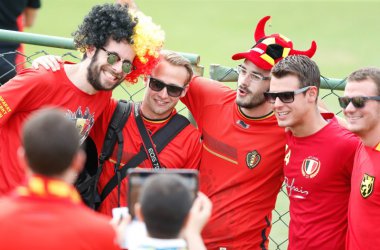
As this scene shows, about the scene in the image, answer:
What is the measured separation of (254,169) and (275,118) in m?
0.40

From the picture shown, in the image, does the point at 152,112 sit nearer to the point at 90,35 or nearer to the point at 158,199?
the point at 90,35

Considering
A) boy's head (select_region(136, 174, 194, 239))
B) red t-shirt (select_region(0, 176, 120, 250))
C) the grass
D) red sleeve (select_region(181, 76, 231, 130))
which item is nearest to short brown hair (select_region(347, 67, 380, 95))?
red sleeve (select_region(181, 76, 231, 130))

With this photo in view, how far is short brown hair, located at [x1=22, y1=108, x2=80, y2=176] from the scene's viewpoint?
3789 millimetres

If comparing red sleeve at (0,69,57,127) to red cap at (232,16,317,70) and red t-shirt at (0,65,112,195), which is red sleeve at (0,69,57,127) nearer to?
red t-shirt at (0,65,112,195)

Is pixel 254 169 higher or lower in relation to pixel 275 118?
lower

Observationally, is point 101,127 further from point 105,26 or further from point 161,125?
point 105,26

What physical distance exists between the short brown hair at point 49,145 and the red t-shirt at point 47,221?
0.06 meters

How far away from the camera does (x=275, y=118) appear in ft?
20.0

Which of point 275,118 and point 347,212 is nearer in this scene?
point 347,212

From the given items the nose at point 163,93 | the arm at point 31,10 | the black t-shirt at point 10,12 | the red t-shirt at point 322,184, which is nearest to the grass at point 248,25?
the arm at point 31,10

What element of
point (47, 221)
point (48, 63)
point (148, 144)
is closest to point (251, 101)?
point (148, 144)

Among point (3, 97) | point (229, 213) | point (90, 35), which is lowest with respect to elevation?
point (229, 213)

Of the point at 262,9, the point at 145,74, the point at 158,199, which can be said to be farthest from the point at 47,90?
the point at 262,9

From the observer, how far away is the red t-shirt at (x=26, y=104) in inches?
221
